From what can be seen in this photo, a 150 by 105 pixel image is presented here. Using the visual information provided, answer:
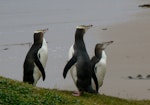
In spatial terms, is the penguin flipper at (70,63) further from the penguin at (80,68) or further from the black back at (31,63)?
the black back at (31,63)

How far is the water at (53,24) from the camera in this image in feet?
57.0

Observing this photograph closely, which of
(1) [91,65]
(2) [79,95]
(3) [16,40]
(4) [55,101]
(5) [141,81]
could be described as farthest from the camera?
(3) [16,40]

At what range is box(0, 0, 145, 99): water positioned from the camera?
17375mm

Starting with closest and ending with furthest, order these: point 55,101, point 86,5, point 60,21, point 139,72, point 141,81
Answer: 1. point 55,101
2. point 141,81
3. point 139,72
4. point 60,21
5. point 86,5

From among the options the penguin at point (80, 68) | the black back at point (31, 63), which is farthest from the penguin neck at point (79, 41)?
the black back at point (31, 63)

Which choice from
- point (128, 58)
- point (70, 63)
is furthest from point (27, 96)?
point (128, 58)

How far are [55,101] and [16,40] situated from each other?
13957 millimetres

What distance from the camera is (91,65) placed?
12.4m

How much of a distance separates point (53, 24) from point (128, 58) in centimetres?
1040

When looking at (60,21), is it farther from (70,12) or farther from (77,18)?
(70,12)

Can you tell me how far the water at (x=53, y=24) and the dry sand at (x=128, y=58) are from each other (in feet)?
3.11

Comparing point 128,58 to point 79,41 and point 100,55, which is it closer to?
point 100,55

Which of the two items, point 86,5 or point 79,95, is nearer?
point 79,95

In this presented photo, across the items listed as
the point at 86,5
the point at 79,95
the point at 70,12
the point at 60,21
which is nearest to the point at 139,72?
the point at 79,95
